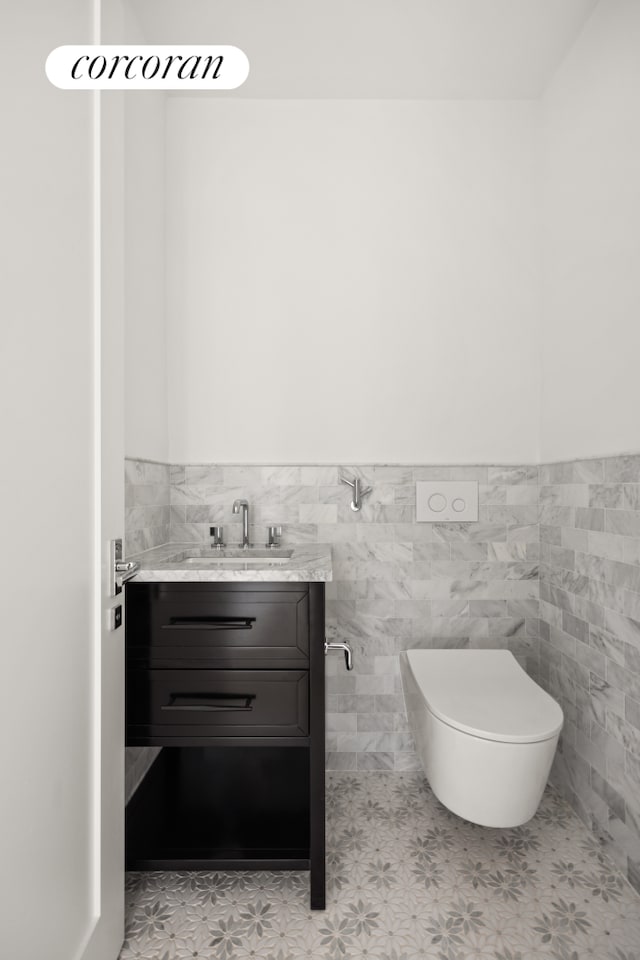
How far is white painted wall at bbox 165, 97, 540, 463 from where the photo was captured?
219 cm

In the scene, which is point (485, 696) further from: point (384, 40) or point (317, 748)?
point (384, 40)

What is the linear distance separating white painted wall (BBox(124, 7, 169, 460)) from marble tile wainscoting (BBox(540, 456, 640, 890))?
58.4 inches

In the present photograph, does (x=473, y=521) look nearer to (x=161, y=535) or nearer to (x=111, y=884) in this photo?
(x=161, y=535)

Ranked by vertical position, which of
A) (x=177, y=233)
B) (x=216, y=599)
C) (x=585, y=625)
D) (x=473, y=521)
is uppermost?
(x=177, y=233)

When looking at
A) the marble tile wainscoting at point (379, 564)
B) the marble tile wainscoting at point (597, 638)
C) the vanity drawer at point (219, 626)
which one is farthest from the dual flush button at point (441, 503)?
the vanity drawer at point (219, 626)

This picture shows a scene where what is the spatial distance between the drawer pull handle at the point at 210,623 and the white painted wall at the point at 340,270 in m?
0.85

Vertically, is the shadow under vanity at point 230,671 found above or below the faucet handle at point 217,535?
below

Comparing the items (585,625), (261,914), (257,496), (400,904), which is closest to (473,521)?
(585,625)

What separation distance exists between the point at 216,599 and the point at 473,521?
3.75ft

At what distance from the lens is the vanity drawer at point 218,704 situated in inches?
58.2

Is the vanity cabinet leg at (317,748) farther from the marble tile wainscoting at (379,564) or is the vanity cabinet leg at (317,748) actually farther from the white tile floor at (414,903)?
the marble tile wainscoting at (379,564)

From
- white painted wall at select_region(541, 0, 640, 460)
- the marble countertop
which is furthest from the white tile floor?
white painted wall at select_region(541, 0, 640, 460)

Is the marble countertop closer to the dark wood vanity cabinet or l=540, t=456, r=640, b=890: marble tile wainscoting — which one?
the dark wood vanity cabinet

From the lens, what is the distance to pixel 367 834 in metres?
1.79
